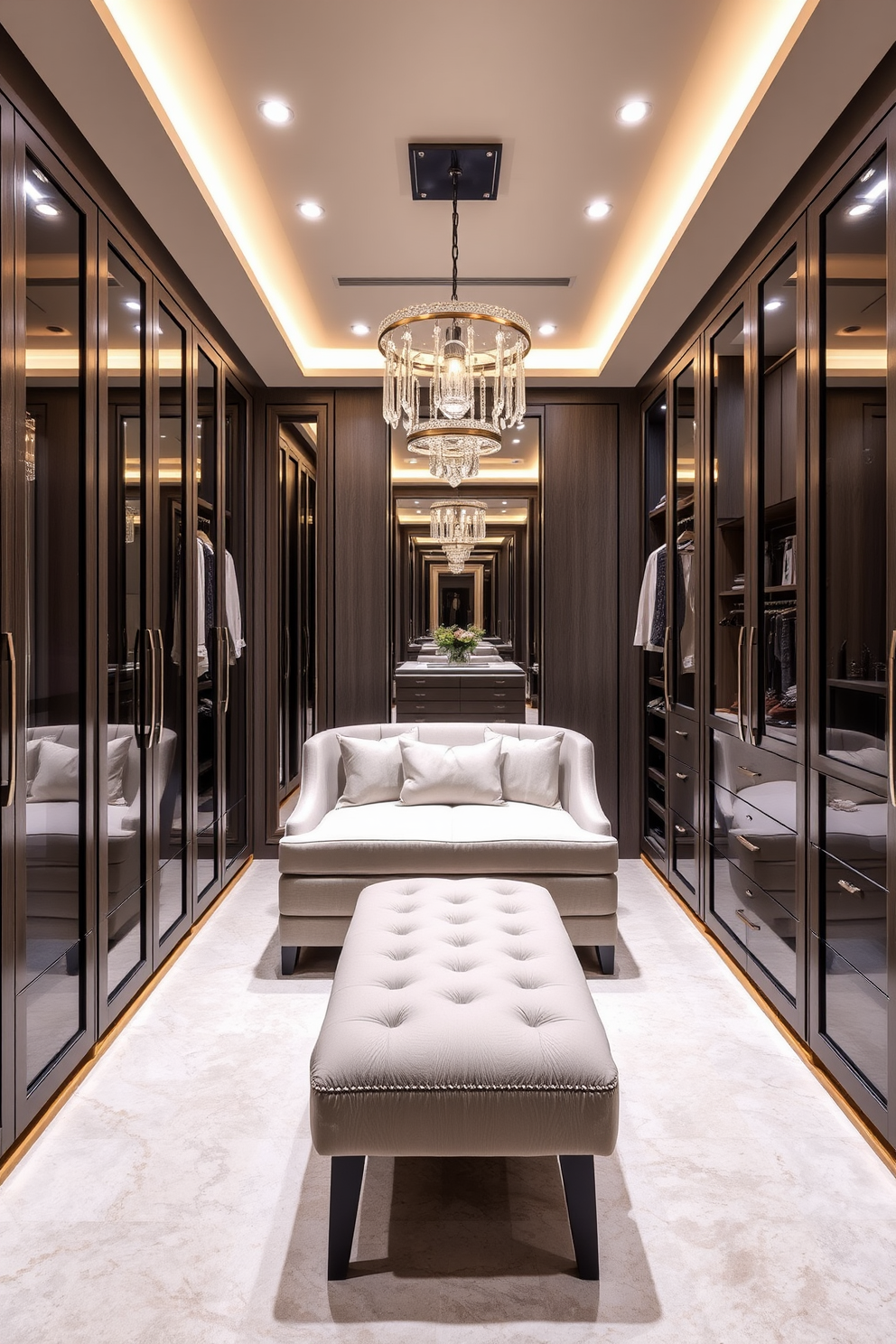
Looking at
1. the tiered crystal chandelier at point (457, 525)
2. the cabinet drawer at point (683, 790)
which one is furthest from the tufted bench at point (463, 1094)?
the tiered crystal chandelier at point (457, 525)

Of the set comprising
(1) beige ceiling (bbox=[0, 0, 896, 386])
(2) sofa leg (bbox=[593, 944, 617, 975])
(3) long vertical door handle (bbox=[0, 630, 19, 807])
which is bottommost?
(2) sofa leg (bbox=[593, 944, 617, 975])

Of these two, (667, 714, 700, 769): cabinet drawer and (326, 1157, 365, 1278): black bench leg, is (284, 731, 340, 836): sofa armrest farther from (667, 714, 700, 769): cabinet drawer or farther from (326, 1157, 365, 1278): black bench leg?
(326, 1157, 365, 1278): black bench leg

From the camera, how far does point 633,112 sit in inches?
95.2

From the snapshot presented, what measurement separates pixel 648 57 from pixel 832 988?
2597mm

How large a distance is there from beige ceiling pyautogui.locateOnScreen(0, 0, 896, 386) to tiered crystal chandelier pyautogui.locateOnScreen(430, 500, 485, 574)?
2.09 meters

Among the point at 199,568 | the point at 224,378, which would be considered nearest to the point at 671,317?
the point at 224,378

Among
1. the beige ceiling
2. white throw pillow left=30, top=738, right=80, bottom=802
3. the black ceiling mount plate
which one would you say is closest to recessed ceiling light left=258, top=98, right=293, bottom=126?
the beige ceiling

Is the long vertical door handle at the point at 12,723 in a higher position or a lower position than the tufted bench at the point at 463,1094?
higher

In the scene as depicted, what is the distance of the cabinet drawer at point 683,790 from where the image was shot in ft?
11.8

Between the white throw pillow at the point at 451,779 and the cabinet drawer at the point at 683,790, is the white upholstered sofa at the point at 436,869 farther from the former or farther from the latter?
the cabinet drawer at the point at 683,790

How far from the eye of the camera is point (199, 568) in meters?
3.48

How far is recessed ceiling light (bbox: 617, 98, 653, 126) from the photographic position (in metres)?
2.38

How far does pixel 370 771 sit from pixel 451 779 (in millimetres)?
380

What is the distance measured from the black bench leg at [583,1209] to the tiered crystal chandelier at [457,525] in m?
4.32
